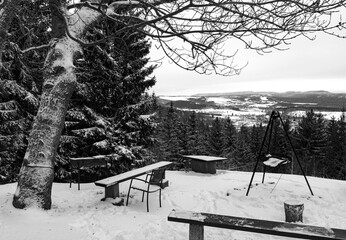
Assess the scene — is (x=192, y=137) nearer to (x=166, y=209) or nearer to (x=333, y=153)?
(x=333, y=153)

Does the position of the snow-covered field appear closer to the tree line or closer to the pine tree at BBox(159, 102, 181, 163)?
the pine tree at BBox(159, 102, 181, 163)

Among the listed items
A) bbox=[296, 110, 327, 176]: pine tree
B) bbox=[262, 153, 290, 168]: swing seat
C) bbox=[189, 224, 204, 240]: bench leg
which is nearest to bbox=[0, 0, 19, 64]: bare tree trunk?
bbox=[189, 224, 204, 240]: bench leg

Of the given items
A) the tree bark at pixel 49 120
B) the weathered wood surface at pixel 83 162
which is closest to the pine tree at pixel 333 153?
the weathered wood surface at pixel 83 162

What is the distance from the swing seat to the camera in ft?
22.5

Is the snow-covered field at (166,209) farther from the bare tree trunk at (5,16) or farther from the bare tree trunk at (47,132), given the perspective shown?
the bare tree trunk at (5,16)

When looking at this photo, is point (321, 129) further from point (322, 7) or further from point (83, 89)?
point (322, 7)

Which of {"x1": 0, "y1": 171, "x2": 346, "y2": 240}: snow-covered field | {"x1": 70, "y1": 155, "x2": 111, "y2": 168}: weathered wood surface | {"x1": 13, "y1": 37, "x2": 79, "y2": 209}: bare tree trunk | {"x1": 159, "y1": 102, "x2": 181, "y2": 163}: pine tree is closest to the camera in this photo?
{"x1": 0, "y1": 171, "x2": 346, "y2": 240}: snow-covered field

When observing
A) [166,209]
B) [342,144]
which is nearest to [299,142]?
[342,144]

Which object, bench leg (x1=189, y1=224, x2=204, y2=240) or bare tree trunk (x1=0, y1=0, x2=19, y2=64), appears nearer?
bench leg (x1=189, y1=224, x2=204, y2=240)

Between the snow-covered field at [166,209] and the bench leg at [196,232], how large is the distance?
36.3 inches

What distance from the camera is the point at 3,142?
10.2m

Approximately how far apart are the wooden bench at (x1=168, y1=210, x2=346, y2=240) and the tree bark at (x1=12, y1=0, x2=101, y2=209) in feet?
8.38

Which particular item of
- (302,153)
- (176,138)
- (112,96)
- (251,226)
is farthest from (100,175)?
(302,153)

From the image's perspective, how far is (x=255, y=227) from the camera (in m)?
2.97
